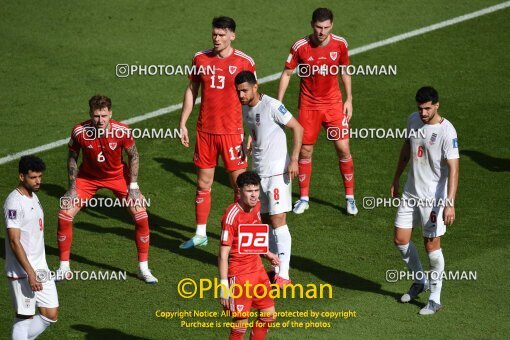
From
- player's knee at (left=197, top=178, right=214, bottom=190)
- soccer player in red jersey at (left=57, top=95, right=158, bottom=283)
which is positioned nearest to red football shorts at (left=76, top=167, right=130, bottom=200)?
soccer player in red jersey at (left=57, top=95, right=158, bottom=283)

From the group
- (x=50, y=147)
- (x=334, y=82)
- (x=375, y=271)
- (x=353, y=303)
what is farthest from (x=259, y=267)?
(x=50, y=147)

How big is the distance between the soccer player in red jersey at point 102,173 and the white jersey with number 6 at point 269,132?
5.11 ft

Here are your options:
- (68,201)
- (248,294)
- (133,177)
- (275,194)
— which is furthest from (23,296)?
(275,194)

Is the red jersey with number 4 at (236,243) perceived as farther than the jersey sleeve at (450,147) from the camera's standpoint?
No

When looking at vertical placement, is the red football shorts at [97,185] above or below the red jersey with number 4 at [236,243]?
above

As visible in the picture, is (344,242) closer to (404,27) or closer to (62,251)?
(62,251)

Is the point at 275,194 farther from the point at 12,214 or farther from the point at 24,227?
the point at 12,214

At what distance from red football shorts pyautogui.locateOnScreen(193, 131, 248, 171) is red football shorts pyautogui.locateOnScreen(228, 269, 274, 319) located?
3486mm

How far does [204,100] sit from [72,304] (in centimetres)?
339

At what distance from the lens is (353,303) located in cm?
1348

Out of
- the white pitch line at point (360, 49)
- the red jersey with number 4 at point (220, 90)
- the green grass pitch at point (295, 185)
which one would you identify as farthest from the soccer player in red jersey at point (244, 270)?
the white pitch line at point (360, 49)

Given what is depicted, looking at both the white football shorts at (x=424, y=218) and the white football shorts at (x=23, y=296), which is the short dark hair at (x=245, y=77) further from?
the white football shorts at (x=23, y=296)

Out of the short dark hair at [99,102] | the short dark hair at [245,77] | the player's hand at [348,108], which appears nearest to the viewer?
the short dark hair at [245,77]

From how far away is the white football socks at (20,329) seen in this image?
37.9 ft
